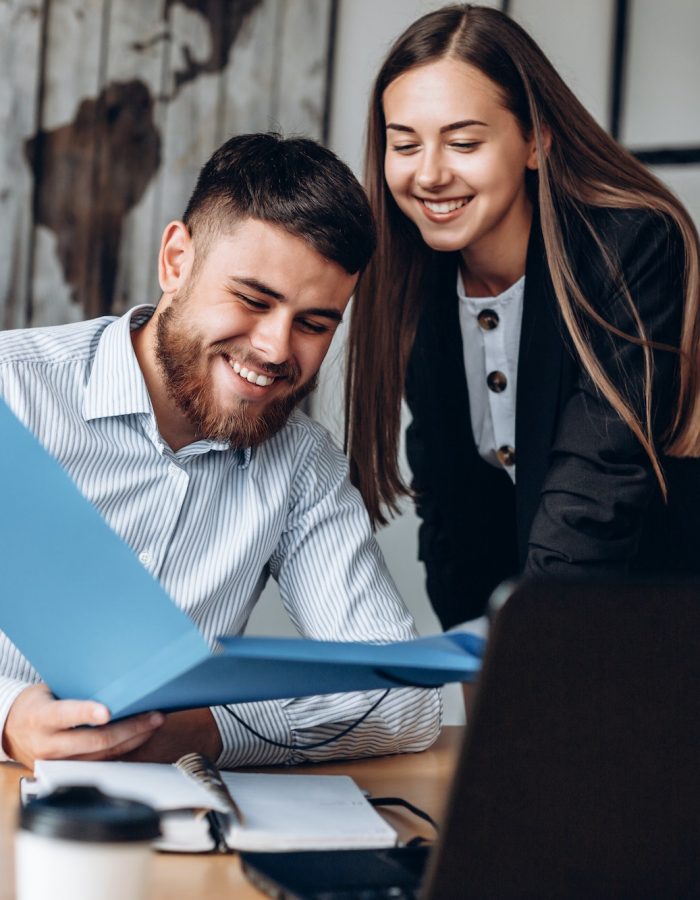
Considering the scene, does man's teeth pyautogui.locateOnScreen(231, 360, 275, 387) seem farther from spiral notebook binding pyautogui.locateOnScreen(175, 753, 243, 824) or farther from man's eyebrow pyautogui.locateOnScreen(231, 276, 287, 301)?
spiral notebook binding pyautogui.locateOnScreen(175, 753, 243, 824)

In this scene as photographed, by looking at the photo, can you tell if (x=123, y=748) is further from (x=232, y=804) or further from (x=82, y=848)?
(x=82, y=848)

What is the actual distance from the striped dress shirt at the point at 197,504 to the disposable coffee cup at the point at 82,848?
72 cm

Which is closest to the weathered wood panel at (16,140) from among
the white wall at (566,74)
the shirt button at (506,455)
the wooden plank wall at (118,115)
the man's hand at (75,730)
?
the wooden plank wall at (118,115)

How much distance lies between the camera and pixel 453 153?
172 cm

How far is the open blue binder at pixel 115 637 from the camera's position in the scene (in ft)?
2.82

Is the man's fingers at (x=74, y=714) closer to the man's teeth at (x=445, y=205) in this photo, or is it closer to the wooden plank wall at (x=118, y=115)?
the man's teeth at (x=445, y=205)

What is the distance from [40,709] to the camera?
1.04 meters

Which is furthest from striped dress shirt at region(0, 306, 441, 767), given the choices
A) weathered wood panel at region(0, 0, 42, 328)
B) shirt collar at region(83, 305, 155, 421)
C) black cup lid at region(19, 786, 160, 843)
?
weathered wood panel at region(0, 0, 42, 328)

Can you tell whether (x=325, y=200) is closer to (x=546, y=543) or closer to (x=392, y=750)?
(x=546, y=543)

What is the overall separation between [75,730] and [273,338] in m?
0.55

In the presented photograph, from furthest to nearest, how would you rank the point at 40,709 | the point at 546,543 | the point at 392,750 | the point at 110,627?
1. the point at 546,543
2. the point at 392,750
3. the point at 40,709
4. the point at 110,627

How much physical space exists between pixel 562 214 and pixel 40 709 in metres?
1.05

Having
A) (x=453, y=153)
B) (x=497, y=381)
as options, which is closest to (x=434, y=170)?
(x=453, y=153)

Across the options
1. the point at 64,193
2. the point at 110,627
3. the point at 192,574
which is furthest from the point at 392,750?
the point at 64,193
